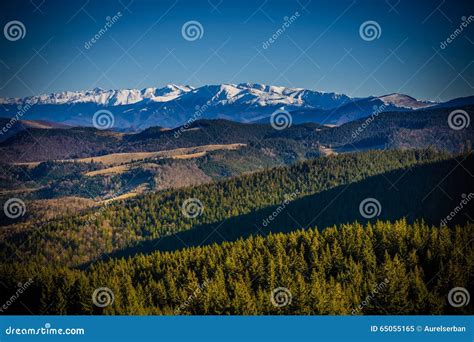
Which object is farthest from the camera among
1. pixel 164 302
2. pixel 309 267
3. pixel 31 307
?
pixel 309 267

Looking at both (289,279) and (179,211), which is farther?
(179,211)

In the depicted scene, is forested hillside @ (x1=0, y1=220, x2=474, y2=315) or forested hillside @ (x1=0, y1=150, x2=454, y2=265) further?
forested hillside @ (x1=0, y1=150, x2=454, y2=265)

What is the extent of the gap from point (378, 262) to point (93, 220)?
9281cm

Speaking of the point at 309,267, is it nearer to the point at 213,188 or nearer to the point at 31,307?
the point at 31,307

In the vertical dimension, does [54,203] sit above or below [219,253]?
above

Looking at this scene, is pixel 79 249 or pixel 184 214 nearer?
pixel 79 249

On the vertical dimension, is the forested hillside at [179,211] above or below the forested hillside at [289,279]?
above

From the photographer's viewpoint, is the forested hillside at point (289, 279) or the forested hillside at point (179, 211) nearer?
the forested hillside at point (289, 279)

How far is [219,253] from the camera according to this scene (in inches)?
1877

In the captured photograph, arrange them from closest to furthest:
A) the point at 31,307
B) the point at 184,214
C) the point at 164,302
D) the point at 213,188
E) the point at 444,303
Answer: the point at 444,303
the point at 31,307
the point at 164,302
the point at 184,214
the point at 213,188

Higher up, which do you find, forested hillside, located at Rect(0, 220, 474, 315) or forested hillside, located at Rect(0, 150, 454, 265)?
forested hillside, located at Rect(0, 150, 454, 265)

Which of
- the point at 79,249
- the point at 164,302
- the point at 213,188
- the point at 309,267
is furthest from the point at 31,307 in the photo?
the point at 213,188

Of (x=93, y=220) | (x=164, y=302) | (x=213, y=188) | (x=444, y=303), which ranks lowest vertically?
(x=444, y=303)

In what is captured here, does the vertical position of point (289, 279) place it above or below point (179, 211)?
below
